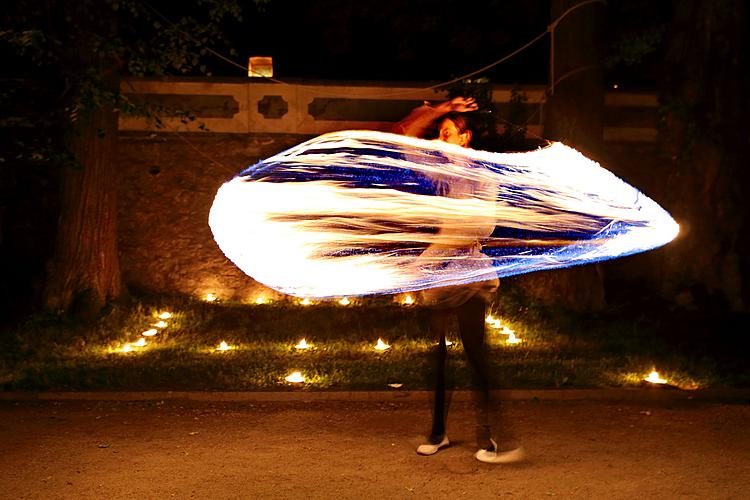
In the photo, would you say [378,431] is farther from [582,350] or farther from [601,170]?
[582,350]

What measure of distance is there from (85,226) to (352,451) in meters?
7.10

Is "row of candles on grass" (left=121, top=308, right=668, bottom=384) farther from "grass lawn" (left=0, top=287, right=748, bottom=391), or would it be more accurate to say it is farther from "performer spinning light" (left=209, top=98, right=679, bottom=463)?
"performer spinning light" (left=209, top=98, right=679, bottom=463)

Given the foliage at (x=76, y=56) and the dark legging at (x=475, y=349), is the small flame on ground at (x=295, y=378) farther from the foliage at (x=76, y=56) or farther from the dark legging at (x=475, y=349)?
the foliage at (x=76, y=56)

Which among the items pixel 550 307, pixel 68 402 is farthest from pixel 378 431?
pixel 550 307

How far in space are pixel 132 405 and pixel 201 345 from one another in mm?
2513

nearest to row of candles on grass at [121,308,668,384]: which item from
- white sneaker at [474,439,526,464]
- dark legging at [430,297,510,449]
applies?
dark legging at [430,297,510,449]

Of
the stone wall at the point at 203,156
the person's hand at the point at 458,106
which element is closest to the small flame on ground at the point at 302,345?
the stone wall at the point at 203,156

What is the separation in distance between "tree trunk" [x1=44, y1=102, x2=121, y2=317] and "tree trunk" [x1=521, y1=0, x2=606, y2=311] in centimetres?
655

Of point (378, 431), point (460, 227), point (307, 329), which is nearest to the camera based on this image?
point (460, 227)

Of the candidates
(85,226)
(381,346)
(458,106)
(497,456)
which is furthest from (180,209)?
(497,456)

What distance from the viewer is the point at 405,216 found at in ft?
23.6

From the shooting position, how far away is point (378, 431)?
6777mm

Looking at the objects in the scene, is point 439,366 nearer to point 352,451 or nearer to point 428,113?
point 352,451

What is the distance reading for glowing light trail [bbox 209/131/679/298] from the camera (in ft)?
21.1
